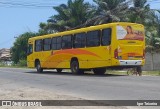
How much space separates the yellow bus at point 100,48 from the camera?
24.9 meters

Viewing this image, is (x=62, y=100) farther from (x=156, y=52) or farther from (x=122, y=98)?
(x=156, y=52)

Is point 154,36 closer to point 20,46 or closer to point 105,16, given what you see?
point 105,16

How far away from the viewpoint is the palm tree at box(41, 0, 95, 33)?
56188mm

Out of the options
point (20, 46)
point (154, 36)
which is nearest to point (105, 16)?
point (154, 36)

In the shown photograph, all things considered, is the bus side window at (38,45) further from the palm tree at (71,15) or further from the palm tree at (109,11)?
the palm tree at (71,15)

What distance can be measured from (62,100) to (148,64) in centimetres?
2846

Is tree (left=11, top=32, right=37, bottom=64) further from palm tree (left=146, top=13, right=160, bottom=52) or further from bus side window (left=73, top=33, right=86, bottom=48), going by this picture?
bus side window (left=73, top=33, right=86, bottom=48)

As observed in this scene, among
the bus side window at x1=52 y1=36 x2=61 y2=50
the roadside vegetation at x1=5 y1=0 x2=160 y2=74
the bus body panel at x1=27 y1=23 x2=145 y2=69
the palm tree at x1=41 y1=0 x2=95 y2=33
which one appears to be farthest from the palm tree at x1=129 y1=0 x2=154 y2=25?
the bus body panel at x1=27 y1=23 x2=145 y2=69

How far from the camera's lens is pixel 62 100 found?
43.9 ft

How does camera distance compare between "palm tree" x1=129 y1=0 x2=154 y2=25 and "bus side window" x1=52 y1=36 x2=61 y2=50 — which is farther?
"palm tree" x1=129 y1=0 x2=154 y2=25

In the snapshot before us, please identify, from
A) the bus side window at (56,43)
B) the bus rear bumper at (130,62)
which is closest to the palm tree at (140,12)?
the bus side window at (56,43)

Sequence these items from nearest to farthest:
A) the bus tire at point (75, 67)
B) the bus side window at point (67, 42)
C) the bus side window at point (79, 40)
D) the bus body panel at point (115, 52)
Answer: the bus body panel at point (115, 52) < the bus side window at point (79, 40) < the bus tire at point (75, 67) < the bus side window at point (67, 42)

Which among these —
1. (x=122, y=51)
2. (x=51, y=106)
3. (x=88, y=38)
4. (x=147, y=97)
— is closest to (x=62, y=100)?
(x=51, y=106)

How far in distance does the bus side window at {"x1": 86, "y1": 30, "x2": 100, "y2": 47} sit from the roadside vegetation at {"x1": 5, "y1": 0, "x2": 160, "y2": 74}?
1554 cm
